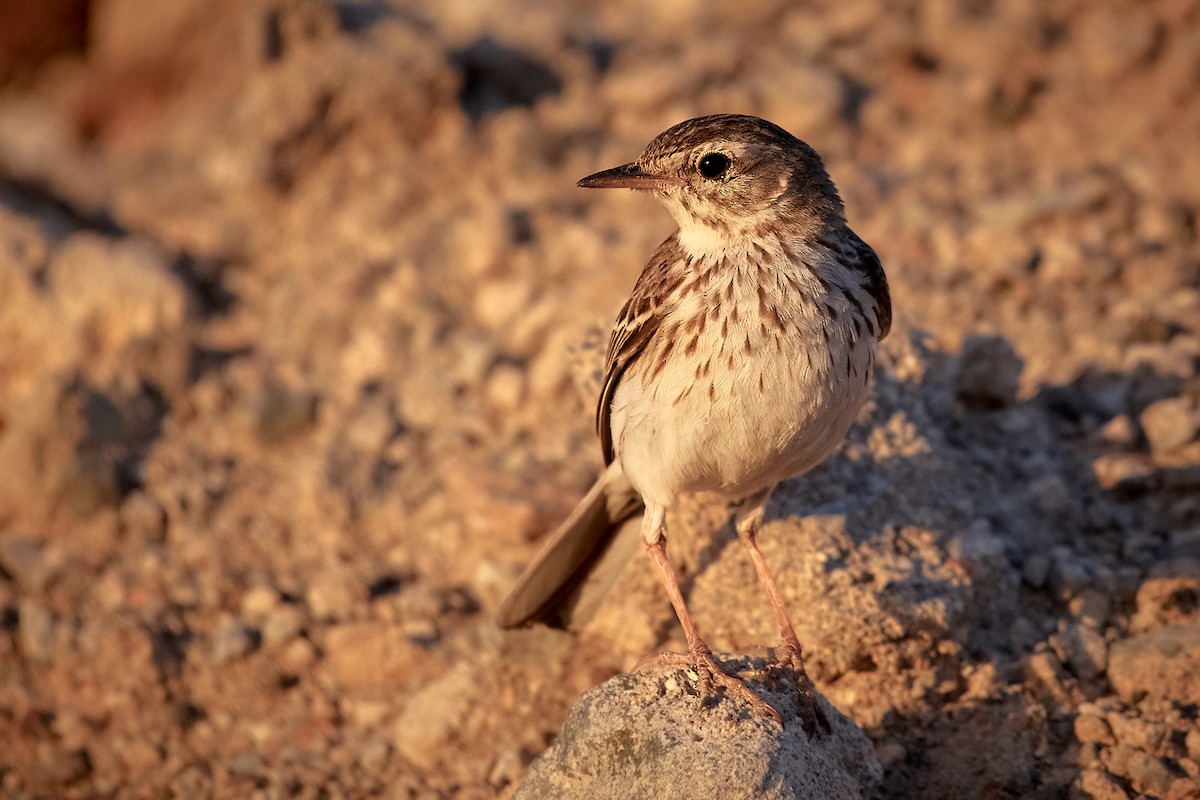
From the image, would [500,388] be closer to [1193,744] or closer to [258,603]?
[258,603]

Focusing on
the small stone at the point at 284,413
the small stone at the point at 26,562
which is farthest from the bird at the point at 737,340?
the small stone at the point at 26,562

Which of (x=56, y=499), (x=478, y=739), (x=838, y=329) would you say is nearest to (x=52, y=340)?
(x=56, y=499)

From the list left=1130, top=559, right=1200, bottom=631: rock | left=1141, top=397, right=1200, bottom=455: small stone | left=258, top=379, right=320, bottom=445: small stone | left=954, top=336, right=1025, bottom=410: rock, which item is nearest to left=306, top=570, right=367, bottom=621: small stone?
left=258, top=379, right=320, bottom=445: small stone

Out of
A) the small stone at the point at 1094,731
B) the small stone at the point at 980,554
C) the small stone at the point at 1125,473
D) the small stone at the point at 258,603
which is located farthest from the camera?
the small stone at the point at 258,603

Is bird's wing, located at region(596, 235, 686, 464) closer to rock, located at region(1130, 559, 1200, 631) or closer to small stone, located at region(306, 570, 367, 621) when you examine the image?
small stone, located at region(306, 570, 367, 621)

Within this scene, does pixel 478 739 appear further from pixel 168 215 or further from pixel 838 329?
pixel 168 215

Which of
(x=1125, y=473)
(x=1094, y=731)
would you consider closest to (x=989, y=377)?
(x=1125, y=473)

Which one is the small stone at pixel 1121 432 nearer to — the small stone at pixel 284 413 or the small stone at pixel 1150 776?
the small stone at pixel 1150 776
